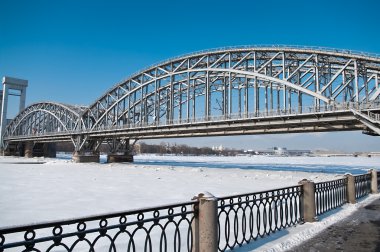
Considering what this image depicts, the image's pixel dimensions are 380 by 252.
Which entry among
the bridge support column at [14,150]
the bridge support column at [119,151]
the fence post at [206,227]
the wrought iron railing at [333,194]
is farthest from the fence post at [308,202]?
the bridge support column at [14,150]

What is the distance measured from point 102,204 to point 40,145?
102859mm

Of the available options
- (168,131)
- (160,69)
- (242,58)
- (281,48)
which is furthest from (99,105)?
(281,48)

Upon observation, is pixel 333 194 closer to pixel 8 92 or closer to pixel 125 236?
pixel 125 236

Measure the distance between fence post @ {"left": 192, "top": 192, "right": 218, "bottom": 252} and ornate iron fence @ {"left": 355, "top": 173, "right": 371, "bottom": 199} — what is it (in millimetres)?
10531

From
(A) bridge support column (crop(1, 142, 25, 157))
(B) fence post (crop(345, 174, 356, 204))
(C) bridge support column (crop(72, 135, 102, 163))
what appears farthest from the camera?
(A) bridge support column (crop(1, 142, 25, 157))

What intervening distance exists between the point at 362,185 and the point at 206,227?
1185 cm

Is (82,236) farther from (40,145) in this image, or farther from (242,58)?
(40,145)

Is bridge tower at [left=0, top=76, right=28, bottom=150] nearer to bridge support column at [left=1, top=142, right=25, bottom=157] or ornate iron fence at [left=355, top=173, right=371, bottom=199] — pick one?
bridge support column at [left=1, top=142, right=25, bottom=157]

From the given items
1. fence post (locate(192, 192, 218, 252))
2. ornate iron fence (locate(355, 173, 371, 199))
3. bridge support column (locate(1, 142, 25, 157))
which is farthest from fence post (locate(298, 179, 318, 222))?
bridge support column (locate(1, 142, 25, 157))

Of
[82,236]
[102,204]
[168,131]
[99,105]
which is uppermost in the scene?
[99,105]

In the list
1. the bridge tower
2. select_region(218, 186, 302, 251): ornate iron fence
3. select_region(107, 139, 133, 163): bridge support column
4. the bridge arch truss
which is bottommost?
select_region(218, 186, 302, 251): ornate iron fence

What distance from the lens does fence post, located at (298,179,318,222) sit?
8398 mm

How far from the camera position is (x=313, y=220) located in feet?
27.5

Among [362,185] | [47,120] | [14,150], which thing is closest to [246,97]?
[362,185]
